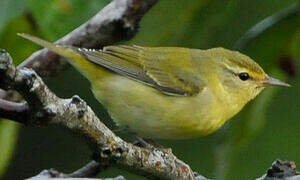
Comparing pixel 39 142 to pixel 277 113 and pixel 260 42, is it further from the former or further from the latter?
pixel 260 42

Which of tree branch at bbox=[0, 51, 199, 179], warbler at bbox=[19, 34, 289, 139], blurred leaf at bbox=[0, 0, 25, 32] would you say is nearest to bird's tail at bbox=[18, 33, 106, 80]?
warbler at bbox=[19, 34, 289, 139]

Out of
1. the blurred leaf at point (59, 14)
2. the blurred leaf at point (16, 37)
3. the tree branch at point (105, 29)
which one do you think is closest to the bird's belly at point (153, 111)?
the tree branch at point (105, 29)

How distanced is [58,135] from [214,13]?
138 inches

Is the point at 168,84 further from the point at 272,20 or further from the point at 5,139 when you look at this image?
the point at 5,139

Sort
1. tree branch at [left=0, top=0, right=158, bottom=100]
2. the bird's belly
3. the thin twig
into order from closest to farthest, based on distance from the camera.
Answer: the thin twig → tree branch at [left=0, top=0, right=158, bottom=100] → the bird's belly

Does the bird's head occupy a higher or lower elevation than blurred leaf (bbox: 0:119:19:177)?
higher

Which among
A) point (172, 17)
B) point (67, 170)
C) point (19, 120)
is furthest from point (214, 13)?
point (67, 170)

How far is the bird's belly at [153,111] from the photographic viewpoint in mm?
4020

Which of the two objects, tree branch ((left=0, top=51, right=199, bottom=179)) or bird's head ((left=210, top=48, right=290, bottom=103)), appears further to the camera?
bird's head ((left=210, top=48, right=290, bottom=103))

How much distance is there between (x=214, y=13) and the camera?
3.63 m

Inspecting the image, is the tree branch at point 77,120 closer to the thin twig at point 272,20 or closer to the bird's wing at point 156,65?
the thin twig at point 272,20

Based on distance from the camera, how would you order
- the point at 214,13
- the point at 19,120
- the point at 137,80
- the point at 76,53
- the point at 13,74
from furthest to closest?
the point at 137,80 → the point at 76,53 → the point at 214,13 → the point at 19,120 → the point at 13,74

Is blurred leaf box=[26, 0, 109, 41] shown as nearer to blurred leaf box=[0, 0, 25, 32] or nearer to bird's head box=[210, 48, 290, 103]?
blurred leaf box=[0, 0, 25, 32]

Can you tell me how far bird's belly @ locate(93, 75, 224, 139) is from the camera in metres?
4.02
